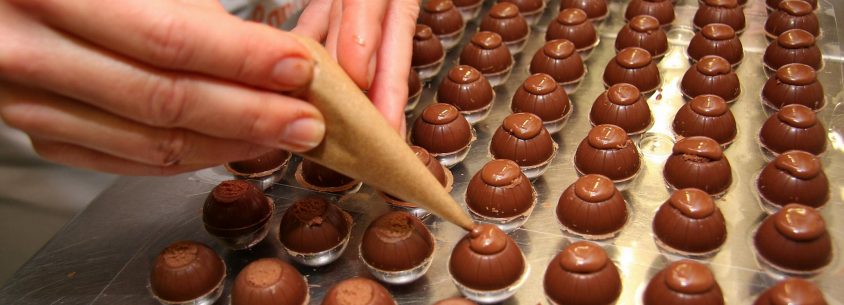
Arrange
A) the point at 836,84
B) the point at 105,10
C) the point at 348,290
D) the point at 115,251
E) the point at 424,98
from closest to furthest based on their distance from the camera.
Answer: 1. the point at 105,10
2. the point at 348,290
3. the point at 115,251
4. the point at 836,84
5. the point at 424,98

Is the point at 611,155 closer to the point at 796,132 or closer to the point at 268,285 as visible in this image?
the point at 796,132

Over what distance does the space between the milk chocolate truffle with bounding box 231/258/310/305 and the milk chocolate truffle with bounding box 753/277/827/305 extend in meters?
1.00

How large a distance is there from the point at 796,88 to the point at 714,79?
0.23m

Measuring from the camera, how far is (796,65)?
2.09 metres

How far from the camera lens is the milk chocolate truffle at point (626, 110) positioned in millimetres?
2064

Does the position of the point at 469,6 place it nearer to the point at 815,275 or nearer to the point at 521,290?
the point at 521,290

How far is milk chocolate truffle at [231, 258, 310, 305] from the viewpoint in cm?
155

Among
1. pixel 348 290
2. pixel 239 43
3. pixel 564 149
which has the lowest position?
pixel 564 149

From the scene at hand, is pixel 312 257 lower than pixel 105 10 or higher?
lower

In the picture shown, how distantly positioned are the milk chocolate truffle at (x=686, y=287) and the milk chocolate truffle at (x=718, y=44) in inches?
43.6

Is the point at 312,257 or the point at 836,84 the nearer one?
the point at 312,257

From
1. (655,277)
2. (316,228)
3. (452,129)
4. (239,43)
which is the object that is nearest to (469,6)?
(452,129)

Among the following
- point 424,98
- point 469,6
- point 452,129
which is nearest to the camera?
point 452,129

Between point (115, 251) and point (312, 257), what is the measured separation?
0.57 m
